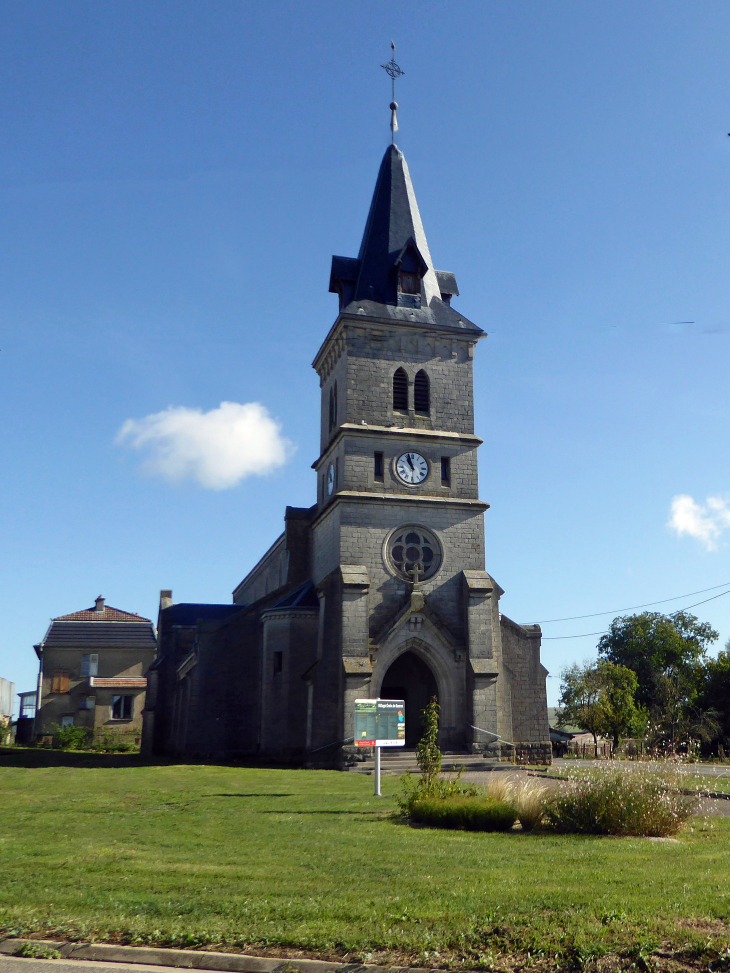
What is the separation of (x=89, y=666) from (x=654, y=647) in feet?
151

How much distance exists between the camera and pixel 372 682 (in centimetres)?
3123

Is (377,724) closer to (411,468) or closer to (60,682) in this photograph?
(411,468)

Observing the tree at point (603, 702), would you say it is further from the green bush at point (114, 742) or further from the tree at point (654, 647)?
the green bush at point (114, 742)

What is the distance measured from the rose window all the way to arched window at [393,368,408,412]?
5.26m

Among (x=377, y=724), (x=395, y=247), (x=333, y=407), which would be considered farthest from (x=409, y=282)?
(x=377, y=724)

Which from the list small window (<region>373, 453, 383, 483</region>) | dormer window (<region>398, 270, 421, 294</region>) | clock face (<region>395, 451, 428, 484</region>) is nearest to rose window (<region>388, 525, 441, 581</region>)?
clock face (<region>395, 451, 428, 484</region>)

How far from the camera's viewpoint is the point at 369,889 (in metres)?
8.73

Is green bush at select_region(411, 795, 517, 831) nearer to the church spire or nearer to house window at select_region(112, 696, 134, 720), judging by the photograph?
the church spire

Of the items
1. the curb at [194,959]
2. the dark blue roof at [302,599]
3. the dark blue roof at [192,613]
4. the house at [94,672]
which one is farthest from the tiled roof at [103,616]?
the curb at [194,959]

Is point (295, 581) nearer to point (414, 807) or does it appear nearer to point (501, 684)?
point (501, 684)

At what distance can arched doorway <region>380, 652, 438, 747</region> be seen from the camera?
34.0 m

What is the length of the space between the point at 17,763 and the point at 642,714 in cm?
3805

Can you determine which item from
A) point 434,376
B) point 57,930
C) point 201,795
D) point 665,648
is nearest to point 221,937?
point 57,930

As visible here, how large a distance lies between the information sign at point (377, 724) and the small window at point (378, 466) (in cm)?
1478
